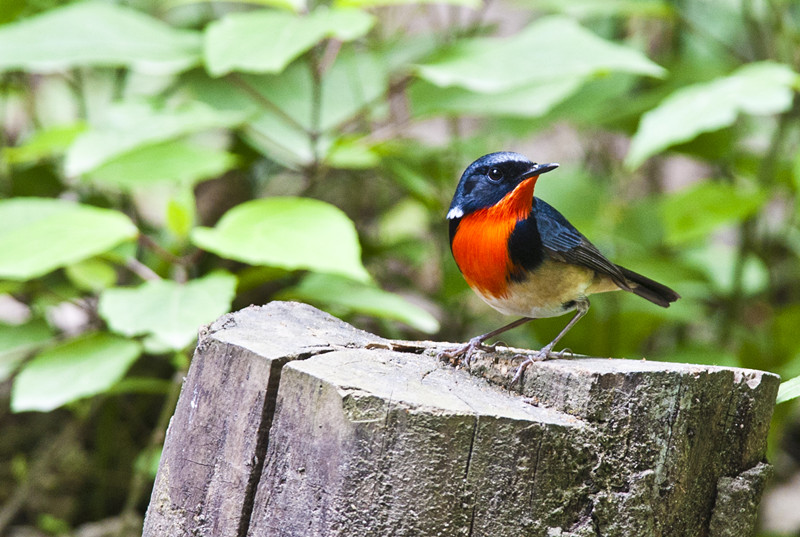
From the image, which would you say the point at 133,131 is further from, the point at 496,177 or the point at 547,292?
the point at 547,292

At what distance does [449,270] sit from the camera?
4234 millimetres

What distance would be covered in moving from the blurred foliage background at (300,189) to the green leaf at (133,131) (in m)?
0.02

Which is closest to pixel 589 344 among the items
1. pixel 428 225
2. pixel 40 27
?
pixel 428 225

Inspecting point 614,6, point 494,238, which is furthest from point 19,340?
point 614,6

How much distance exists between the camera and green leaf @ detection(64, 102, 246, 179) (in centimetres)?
297

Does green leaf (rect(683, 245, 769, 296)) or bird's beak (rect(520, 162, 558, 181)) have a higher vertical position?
bird's beak (rect(520, 162, 558, 181))

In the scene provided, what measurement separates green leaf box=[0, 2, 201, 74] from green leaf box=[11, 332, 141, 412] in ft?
3.67

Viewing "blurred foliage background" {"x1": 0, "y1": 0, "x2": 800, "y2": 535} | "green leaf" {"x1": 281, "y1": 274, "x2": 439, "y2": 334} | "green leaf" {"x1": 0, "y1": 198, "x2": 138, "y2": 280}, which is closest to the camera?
"green leaf" {"x1": 0, "y1": 198, "x2": 138, "y2": 280}

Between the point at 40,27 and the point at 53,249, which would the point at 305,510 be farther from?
the point at 40,27

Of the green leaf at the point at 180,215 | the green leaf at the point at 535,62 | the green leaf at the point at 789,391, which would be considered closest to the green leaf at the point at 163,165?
the green leaf at the point at 180,215

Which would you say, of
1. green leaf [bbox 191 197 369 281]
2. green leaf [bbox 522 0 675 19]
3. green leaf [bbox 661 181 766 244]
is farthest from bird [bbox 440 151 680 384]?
green leaf [bbox 522 0 675 19]

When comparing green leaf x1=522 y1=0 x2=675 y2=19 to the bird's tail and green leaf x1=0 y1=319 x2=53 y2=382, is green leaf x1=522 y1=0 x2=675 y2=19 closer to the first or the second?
the bird's tail

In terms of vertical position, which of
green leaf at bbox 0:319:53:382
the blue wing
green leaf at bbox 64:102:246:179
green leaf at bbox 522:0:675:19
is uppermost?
green leaf at bbox 522:0:675:19

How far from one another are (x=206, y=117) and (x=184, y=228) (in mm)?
462
